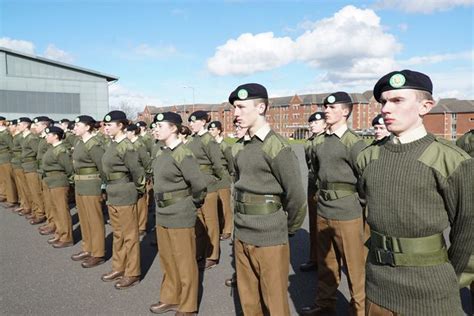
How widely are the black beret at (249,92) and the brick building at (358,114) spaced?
226 feet

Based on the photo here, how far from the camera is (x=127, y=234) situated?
5.28 metres

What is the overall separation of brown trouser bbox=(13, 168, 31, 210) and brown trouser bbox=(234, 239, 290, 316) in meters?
8.31

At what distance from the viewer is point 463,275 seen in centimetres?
219

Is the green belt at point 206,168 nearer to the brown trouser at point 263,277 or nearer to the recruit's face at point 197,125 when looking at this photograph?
the recruit's face at point 197,125


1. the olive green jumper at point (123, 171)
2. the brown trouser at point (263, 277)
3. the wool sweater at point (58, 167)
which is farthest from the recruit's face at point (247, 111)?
the wool sweater at point (58, 167)

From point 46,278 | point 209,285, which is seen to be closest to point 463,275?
point 209,285

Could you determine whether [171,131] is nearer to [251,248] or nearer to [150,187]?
[251,248]

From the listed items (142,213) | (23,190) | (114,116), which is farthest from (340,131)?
(23,190)

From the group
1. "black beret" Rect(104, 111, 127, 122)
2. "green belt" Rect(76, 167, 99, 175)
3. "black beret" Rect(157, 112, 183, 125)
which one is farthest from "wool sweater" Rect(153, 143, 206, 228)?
"green belt" Rect(76, 167, 99, 175)

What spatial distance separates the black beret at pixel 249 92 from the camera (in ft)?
10.7

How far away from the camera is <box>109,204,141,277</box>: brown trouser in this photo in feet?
17.3

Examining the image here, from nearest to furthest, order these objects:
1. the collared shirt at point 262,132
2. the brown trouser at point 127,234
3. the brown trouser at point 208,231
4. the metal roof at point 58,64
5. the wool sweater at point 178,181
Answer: the collared shirt at point 262,132 < the wool sweater at point 178,181 < the brown trouser at point 127,234 < the brown trouser at point 208,231 < the metal roof at point 58,64

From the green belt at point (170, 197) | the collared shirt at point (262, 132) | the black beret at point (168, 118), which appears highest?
the black beret at point (168, 118)

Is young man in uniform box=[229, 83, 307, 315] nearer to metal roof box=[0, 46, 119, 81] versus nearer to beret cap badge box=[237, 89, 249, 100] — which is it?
beret cap badge box=[237, 89, 249, 100]
